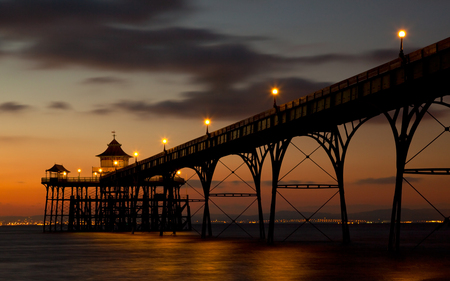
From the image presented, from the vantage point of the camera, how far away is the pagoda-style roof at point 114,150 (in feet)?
→ 547

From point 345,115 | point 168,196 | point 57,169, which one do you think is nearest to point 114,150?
point 57,169

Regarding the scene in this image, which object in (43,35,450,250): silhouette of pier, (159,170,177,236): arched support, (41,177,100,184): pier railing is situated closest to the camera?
(43,35,450,250): silhouette of pier

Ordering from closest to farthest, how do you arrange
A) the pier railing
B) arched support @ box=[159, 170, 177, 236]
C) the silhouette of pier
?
the silhouette of pier < arched support @ box=[159, 170, 177, 236] < the pier railing

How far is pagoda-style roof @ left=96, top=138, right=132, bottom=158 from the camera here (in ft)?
547

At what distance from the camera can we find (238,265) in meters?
37.7

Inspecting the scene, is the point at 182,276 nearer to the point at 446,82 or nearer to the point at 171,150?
the point at 446,82

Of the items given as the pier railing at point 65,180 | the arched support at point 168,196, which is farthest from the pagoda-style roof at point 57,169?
the arched support at point 168,196

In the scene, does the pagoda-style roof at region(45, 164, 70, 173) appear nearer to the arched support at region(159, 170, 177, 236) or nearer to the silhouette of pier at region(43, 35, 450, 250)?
the arched support at region(159, 170, 177, 236)

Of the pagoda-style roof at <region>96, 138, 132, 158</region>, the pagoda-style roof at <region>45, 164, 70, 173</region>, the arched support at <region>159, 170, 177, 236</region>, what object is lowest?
the arched support at <region>159, 170, 177, 236</region>

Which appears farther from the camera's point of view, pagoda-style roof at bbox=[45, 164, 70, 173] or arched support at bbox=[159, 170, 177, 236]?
→ pagoda-style roof at bbox=[45, 164, 70, 173]

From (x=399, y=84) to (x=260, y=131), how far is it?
22764mm

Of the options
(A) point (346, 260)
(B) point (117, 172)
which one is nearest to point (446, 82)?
(A) point (346, 260)

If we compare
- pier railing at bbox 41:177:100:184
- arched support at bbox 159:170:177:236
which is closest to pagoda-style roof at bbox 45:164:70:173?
pier railing at bbox 41:177:100:184

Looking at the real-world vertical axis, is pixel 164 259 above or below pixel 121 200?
below
